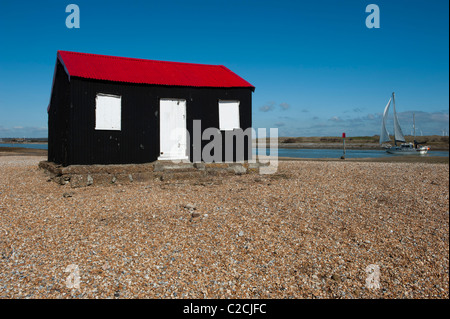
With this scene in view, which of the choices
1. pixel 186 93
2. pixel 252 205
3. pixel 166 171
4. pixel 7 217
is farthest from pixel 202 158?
pixel 7 217

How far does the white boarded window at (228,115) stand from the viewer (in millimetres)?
14477

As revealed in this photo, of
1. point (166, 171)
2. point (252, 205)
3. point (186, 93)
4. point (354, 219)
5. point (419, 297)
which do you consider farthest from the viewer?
point (186, 93)

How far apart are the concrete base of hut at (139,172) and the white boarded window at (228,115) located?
6.59ft

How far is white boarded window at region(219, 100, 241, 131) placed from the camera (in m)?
14.5

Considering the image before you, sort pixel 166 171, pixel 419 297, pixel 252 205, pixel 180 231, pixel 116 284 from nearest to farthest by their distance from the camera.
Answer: pixel 116 284 < pixel 419 297 < pixel 180 231 < pixel 252 205 < pixel 166 171

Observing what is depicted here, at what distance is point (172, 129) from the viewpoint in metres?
13.7

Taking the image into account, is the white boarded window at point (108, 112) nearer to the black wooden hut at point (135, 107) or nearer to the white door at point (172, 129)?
the black wooden hut at point (135, 107)

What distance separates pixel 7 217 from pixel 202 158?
8.13 metres

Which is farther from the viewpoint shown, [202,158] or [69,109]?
[202,158]

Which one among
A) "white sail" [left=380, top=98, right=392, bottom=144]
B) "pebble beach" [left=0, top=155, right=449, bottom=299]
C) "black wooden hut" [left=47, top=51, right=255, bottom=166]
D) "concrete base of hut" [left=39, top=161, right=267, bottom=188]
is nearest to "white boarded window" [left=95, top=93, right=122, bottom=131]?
"black wooden hut" [left=47, top=51, right=255, bottom=166]

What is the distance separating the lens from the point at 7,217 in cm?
747

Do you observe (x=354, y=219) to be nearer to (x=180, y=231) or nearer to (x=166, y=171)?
(x=180, y=231)

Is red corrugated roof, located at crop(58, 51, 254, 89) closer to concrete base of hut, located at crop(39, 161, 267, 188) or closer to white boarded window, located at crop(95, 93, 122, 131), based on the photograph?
white boarded window, located at crop(95, 93, 122, 131)

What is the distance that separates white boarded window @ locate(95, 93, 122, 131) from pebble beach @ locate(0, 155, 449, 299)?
3064 millimetres
